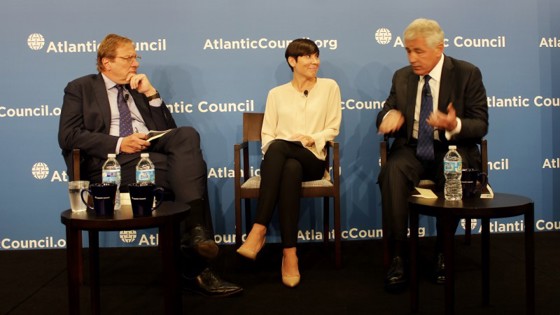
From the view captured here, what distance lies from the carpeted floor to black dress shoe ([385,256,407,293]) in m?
0.04

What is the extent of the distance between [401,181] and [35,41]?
2456 mm

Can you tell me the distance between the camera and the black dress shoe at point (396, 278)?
2.84 m

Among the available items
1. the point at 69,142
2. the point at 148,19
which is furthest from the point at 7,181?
the point at 148,19

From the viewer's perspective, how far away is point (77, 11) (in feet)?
13.0

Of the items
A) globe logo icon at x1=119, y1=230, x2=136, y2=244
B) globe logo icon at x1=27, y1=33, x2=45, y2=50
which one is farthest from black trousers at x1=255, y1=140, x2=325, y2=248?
globe logo icon at x1=27, y1=33, x2=45, y2=50

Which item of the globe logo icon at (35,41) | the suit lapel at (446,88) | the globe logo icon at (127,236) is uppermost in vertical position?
the globe logo icon at (35,41)

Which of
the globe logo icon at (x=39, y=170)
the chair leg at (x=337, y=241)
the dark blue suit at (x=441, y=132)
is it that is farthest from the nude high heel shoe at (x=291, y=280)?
the globe logo icon at (x=39, y=170)

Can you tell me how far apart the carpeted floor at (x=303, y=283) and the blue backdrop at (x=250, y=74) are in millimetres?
305

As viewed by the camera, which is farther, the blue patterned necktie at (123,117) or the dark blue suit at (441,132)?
the blue patterned necktie at (123,117)

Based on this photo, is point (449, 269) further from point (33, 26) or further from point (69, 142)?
point (33, 26)

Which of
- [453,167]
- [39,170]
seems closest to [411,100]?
[453,167]

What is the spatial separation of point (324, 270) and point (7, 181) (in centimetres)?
210

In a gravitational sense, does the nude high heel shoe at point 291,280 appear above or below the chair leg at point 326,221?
below

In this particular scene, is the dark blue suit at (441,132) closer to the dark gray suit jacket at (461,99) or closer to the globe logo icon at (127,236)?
the dark gray suit jacket at (461,99)
